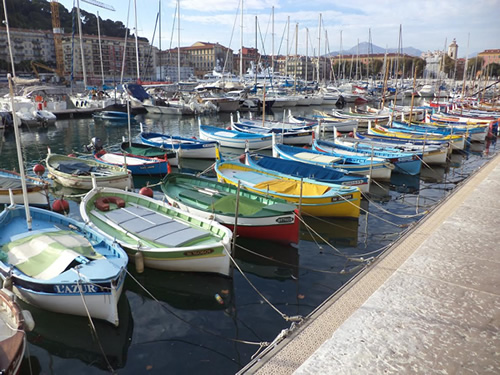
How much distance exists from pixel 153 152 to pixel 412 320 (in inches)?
847

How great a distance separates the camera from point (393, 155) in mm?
24641

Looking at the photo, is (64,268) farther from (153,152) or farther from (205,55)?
(205,55)

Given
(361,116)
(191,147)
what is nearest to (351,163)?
(191,147)

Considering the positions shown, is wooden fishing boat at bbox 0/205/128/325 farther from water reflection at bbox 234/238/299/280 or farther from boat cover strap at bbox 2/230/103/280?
water reflection at bbox 234/238/299/280

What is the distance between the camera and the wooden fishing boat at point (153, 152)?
25391mm

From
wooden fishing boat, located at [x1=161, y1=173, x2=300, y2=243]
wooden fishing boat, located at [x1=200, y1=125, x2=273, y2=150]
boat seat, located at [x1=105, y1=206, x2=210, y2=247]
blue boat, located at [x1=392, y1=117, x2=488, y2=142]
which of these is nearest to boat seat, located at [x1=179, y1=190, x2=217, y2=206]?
wooden fishing boat, located at [x1=161, y1=173, x2=300, y2=243]

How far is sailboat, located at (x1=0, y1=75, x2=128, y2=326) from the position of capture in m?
8.94

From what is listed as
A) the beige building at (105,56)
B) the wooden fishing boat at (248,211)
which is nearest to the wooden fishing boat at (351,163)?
the wooden fishing boat at (248,211)

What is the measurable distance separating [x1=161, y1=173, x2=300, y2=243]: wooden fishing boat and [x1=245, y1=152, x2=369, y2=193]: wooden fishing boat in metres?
4.41

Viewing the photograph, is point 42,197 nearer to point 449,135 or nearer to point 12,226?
point 12,226

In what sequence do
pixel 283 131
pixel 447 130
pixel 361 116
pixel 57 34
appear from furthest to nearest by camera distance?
pixel 57 34 < pixel 361 116 < pixel 447 130 < pixel 283 131

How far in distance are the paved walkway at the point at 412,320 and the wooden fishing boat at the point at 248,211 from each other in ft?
12.4

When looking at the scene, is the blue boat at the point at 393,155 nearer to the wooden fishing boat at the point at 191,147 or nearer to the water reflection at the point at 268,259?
the wooden fishing boat at the point at 191,147

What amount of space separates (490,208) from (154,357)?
13355mm
